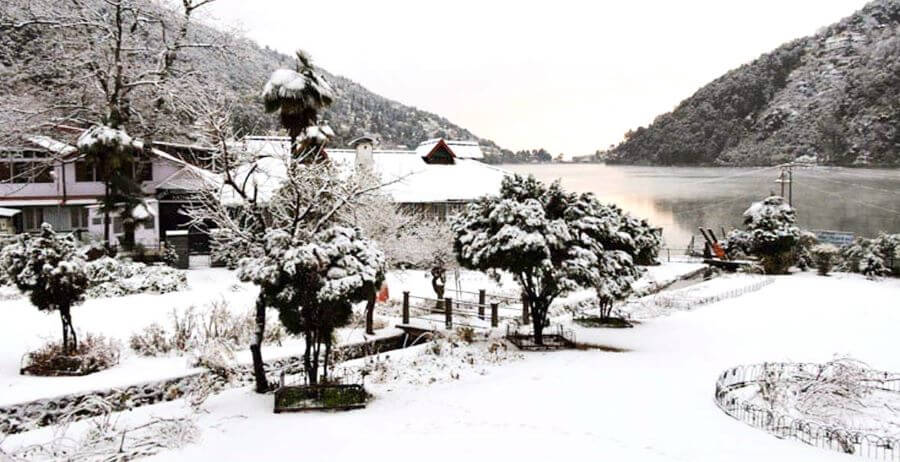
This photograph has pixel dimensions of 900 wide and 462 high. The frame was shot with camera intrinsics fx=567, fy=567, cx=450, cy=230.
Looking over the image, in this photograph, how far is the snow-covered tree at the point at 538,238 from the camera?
1425 cm

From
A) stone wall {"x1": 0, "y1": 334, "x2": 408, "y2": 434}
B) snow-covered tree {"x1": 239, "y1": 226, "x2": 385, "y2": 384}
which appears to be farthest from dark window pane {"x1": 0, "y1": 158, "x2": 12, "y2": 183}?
snow-covered tree {"x1": 239, "y1": 226, "x2": 385, "y2": 384}

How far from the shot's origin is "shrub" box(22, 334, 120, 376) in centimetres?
1204

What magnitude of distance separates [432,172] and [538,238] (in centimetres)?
2480

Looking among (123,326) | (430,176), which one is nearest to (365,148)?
(430,176)

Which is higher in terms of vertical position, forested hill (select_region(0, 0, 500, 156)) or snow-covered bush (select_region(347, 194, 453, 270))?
forested hill (select_region(0, 0, 500, 156))

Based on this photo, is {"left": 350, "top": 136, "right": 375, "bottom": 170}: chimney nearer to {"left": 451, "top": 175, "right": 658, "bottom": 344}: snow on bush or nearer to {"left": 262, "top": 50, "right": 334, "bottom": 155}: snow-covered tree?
{"left": 262, "top": 50, "right": 334, "bottom": 155}: snow-covered tree

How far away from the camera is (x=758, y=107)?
59.7 meters

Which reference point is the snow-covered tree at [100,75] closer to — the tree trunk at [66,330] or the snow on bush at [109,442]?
the tree trunk at [66,330]

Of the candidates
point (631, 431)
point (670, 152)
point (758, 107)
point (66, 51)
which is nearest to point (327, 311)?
point (631, 431)

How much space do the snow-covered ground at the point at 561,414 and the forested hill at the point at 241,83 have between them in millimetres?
15655

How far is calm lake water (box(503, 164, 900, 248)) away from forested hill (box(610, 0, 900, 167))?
2663mm

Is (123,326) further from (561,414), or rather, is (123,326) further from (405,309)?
(561,414)

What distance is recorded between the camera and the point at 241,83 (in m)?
38.8

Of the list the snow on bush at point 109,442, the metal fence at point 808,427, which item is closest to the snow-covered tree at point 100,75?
the snow on bush at point 109,442
